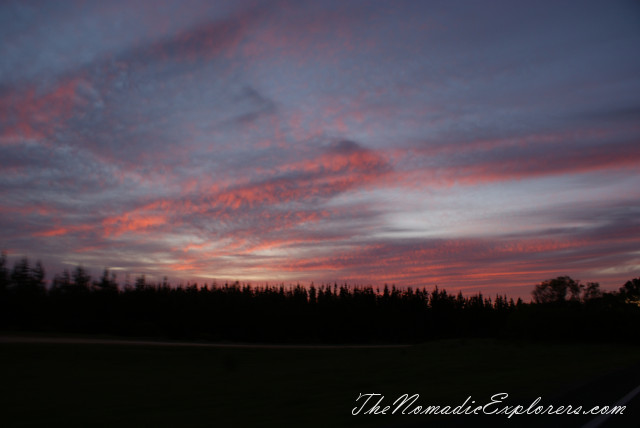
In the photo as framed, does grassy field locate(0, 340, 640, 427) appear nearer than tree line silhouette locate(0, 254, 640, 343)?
Yes

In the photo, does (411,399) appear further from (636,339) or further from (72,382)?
(636,339)

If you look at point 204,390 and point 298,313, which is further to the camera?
point 298,313

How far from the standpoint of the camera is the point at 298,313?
121375mm

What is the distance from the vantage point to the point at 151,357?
2695 centimetres

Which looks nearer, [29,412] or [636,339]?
[29,412]

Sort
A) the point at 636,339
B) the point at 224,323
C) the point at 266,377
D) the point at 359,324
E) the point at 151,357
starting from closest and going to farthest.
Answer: the point at 266,377, the point at 151,357, the point at 636,339, the point at 224,323, the point at 359,324

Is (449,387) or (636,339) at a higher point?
Answer: (449,387)

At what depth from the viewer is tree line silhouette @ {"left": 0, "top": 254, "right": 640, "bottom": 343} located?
218 feet

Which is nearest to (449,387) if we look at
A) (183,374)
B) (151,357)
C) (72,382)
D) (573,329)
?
(183,374)

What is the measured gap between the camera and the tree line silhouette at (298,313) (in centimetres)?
6638

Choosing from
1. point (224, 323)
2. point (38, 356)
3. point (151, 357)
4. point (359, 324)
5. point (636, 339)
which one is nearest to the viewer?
point (38, 356)

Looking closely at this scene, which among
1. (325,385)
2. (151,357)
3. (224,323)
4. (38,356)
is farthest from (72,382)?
(224,323)

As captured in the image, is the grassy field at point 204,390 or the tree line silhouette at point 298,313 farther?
the tree line silhouette at point 298,313

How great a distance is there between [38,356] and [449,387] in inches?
715
